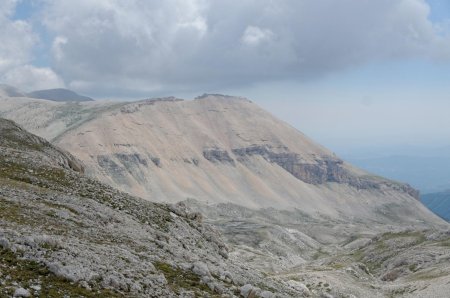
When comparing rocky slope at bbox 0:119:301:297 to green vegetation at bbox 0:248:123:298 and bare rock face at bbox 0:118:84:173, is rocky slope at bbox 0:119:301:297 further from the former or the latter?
bare rock face at bbox 0:118:84:173

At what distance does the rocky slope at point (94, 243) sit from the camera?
1009 inches

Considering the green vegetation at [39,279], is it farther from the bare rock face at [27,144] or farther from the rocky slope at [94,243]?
the bare rock face at [27,144]

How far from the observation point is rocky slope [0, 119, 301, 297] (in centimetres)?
2562

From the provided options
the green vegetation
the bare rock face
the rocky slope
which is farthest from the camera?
the bare rock face

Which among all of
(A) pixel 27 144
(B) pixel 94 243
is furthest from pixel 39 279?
(A) pixel 27 144

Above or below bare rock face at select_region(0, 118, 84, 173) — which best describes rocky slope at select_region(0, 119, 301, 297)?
below

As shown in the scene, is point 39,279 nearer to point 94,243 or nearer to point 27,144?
point 94,243

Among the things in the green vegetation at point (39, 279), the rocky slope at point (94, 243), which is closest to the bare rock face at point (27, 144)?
the rocky slope at point (94, 243)

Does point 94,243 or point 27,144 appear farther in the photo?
point 27,144

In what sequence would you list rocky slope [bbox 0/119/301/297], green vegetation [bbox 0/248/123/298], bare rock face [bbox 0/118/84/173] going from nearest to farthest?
green vegetation [bbox 0/248/123/298], rocky slope [bbox 0/119/301/297], bare rock face [bbox 0/118/84/173]

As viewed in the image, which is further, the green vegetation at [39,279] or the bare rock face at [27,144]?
Result: the bare rock face at [27,144]

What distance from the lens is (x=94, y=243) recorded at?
33.3 m

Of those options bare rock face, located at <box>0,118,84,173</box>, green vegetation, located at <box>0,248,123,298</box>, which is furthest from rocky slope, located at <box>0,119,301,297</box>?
bare rock face, located at <box>0,118,84,173</box>

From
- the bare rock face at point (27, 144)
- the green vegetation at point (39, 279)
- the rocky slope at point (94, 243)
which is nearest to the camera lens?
the green vegetation at point (39, 279)
